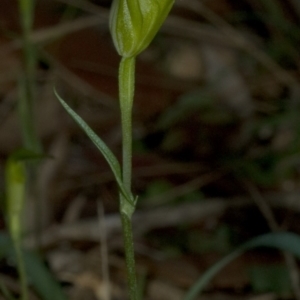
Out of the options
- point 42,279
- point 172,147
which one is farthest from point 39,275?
point 172,147

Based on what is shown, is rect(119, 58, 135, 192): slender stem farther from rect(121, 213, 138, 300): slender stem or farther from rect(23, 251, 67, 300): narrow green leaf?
rect(23, 251, 67, 300): narrow green leaf

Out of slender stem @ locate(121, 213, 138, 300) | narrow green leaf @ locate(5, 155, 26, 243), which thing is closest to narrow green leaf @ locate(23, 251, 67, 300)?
narrow green leaf @ locate(5, 155, 26, 243)

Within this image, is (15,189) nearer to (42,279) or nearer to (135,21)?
(42,279)

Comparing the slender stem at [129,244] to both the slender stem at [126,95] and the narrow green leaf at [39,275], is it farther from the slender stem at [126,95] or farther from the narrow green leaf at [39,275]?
the narrow green leaf at [39,275]

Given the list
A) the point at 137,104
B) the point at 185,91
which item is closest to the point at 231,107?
the point at 185,91

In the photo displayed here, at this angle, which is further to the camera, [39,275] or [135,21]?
[39,275]

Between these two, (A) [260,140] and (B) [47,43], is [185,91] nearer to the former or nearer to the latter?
(A) [260,140]

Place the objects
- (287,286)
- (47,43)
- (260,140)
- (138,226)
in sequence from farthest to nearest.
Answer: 1. (260,140)
2. (47,43)
3. (138,226)
4. (287,286)
